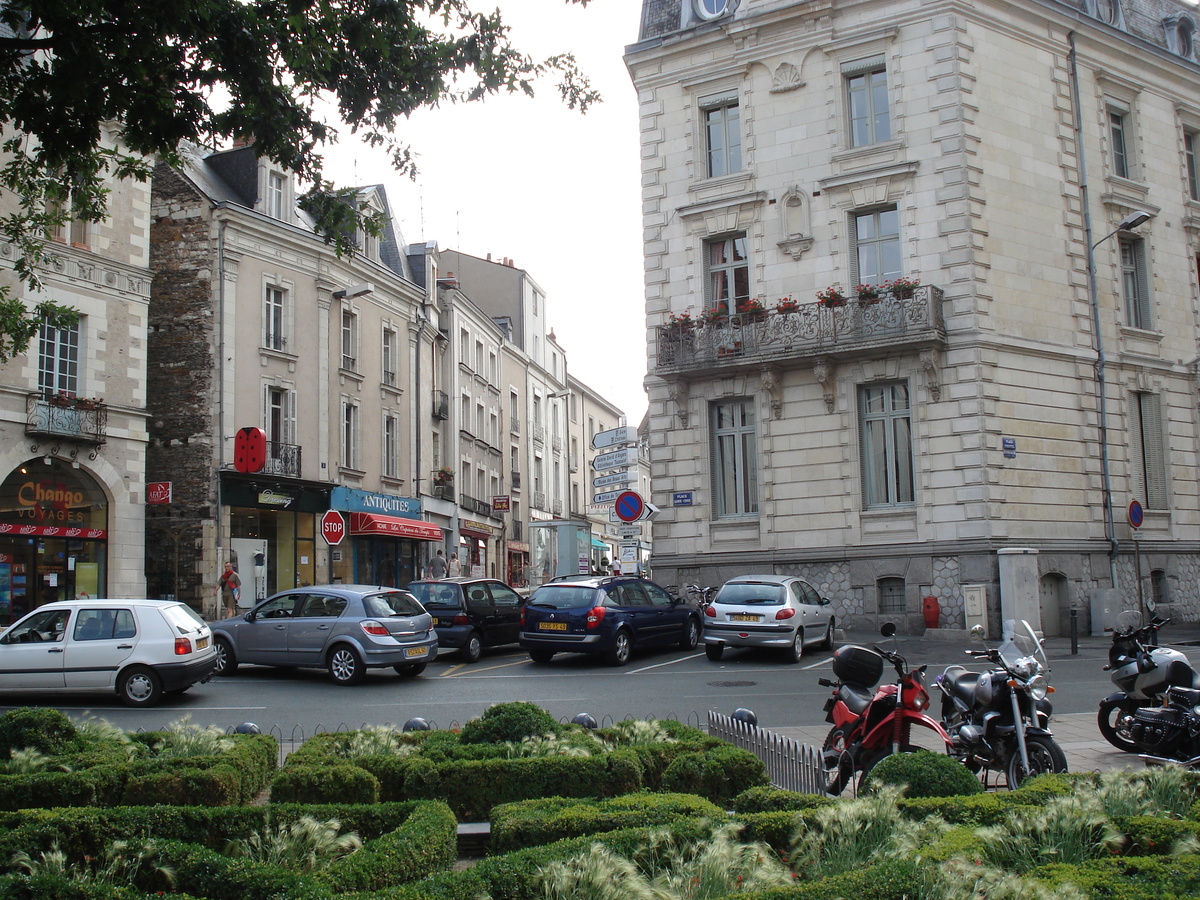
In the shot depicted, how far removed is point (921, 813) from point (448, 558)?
37.7 meters

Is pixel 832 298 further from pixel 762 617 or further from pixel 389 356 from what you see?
pixel 389 356

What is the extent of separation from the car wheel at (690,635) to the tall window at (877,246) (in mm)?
8531

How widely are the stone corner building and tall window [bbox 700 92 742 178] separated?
67 mm

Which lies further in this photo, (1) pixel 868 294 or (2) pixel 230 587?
(2) pixel 230 587

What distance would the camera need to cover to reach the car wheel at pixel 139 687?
1383 cm

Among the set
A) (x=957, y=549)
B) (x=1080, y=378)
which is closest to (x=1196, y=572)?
(x=1080, y=378)

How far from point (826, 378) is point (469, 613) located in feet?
30.1

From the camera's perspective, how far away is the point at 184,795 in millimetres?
6820

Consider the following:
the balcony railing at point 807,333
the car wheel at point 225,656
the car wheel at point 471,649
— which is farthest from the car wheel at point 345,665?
the balcony railing at point 807,333

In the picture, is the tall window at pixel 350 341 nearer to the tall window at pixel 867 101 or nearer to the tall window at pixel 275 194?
the tall window at pixel 275 194

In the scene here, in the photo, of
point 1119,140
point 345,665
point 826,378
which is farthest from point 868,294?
point 345,665

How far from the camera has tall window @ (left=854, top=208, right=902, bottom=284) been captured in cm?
2333

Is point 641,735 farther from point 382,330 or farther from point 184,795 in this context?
point 382,330

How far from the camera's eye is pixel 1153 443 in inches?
996
